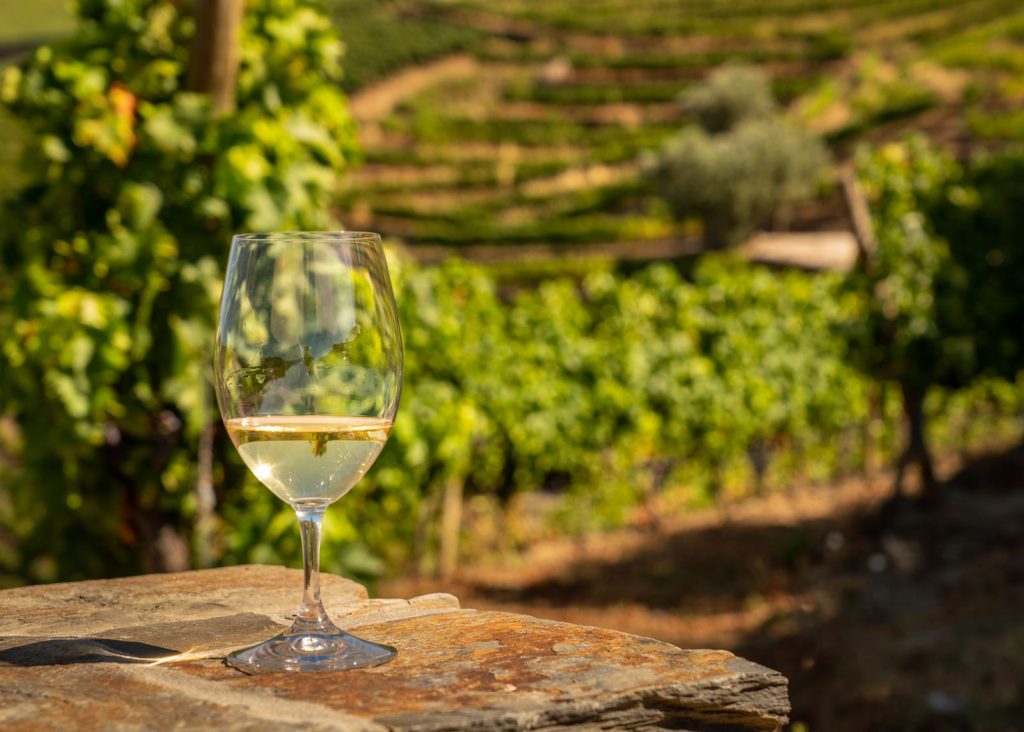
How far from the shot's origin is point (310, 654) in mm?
1299

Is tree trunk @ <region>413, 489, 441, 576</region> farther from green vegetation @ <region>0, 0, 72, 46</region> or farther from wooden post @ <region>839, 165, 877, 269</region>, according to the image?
green vegetation @ <region>0, 0, 72, 46</region>

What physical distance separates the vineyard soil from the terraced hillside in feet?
88.1

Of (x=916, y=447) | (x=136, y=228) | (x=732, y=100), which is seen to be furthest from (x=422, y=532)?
(x=732, y=100)

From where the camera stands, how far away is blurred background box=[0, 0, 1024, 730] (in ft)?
11.5

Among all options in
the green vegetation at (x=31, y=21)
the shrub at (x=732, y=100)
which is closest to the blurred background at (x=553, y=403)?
the green vegetation at (x=31, y=21)

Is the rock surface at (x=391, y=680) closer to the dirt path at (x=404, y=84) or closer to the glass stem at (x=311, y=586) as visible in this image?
the glass stem at (x=311, y=586)

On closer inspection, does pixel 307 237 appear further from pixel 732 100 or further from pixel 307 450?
pixel 732 100

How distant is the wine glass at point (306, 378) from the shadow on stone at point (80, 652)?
103 millimetres

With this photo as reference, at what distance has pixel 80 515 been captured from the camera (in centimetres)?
379

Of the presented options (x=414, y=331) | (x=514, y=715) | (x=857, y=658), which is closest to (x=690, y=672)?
(x=514, y=715)

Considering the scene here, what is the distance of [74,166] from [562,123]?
46.1 m

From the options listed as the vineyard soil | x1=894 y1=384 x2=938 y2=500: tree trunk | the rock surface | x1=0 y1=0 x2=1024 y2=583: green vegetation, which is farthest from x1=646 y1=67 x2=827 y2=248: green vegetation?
the rock surface

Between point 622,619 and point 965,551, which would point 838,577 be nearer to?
point 965,551

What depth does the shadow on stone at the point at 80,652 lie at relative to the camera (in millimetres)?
1334
